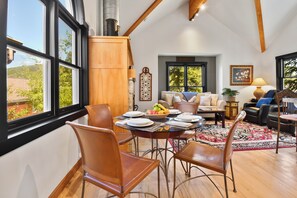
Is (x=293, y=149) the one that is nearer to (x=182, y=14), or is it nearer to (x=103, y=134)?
(x=103, y=134)

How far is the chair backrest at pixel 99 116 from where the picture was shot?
6.84 feet

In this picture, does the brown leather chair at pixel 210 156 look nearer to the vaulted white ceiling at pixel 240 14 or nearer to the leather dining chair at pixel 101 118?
the leather dining chair at pixel 101 118

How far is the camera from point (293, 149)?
3107 mm

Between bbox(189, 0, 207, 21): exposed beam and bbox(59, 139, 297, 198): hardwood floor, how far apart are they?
446cm

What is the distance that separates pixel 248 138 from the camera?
3.78m

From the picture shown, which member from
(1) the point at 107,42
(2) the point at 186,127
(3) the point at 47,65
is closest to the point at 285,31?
(1) the point at 107,42

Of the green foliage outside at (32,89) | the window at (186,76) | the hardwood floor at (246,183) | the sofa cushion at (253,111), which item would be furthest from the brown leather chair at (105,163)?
the window at (186,76)

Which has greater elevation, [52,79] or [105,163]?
[52,79]

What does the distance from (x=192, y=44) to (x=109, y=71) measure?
445 centimetres

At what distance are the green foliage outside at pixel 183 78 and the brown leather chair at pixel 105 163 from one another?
596cm

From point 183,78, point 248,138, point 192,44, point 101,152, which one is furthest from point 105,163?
point 183,78

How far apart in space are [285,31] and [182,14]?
3207 millimetres

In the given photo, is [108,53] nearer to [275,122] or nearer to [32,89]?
[32,89]

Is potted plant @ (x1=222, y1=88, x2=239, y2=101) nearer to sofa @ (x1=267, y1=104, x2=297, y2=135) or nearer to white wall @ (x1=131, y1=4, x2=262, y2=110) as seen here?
white wall @ (x1=131, y1=4, x2=262, y2=110)
